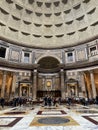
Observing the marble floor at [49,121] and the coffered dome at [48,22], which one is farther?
the coffered dome at [48,22]

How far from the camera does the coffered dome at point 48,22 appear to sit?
95.2 ft

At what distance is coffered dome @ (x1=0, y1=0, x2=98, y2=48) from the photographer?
95.2 feet

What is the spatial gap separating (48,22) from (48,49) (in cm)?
840

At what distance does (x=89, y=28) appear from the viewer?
95.4 feet

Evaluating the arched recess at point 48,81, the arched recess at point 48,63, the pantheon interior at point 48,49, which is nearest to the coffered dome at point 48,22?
the pantheon interior at point 48,49

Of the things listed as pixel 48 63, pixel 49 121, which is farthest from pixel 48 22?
pixel 49 121

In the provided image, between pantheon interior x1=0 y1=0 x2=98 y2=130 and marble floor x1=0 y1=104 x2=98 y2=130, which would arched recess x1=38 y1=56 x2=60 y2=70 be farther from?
marble floor x1=0 y1=104 x2=98 y2=130

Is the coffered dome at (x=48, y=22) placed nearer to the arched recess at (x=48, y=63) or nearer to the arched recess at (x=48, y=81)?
the arched recess at (x=48, y=63)

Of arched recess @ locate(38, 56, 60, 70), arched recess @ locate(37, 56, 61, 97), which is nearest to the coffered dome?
arched recess @ locate(38, 56, 60, 70)

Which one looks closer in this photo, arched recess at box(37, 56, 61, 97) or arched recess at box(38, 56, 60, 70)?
arched recess at box(37, 56, 61, 97)

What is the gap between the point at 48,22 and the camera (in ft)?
111

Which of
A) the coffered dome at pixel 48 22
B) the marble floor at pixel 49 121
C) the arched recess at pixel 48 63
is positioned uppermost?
the coffered dome at pixel 48 22

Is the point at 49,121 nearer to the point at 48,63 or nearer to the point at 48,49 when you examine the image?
the point at 48,49

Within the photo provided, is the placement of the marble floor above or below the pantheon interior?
below
